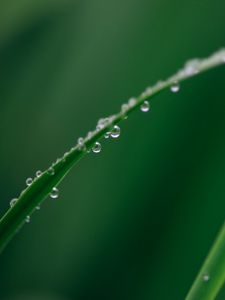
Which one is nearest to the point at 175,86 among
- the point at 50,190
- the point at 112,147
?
the point at 50,190

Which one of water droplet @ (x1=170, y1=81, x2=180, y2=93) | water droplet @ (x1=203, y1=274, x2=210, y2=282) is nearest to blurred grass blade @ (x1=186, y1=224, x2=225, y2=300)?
water droplet @ (x1=203, y1=274, x2=210, y2=282)

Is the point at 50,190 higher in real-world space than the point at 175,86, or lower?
lower

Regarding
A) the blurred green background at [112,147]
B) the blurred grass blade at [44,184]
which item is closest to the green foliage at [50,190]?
the blurred grass blade at [44,184]

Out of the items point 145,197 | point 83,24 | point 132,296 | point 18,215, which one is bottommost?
point 18,215

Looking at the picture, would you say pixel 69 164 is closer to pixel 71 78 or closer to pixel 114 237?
pixel 114 237

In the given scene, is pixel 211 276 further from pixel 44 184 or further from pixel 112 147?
pixel 112 147

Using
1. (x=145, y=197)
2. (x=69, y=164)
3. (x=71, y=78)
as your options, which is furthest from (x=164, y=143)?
(x=69, y=164)

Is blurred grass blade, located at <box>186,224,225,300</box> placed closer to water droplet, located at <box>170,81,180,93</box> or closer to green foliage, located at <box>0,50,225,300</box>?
green foliage, located at <box>0,50,225,300</box>

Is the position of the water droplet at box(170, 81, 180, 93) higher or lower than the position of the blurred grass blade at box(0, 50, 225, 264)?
higher

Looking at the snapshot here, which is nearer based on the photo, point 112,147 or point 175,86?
point 175,86
